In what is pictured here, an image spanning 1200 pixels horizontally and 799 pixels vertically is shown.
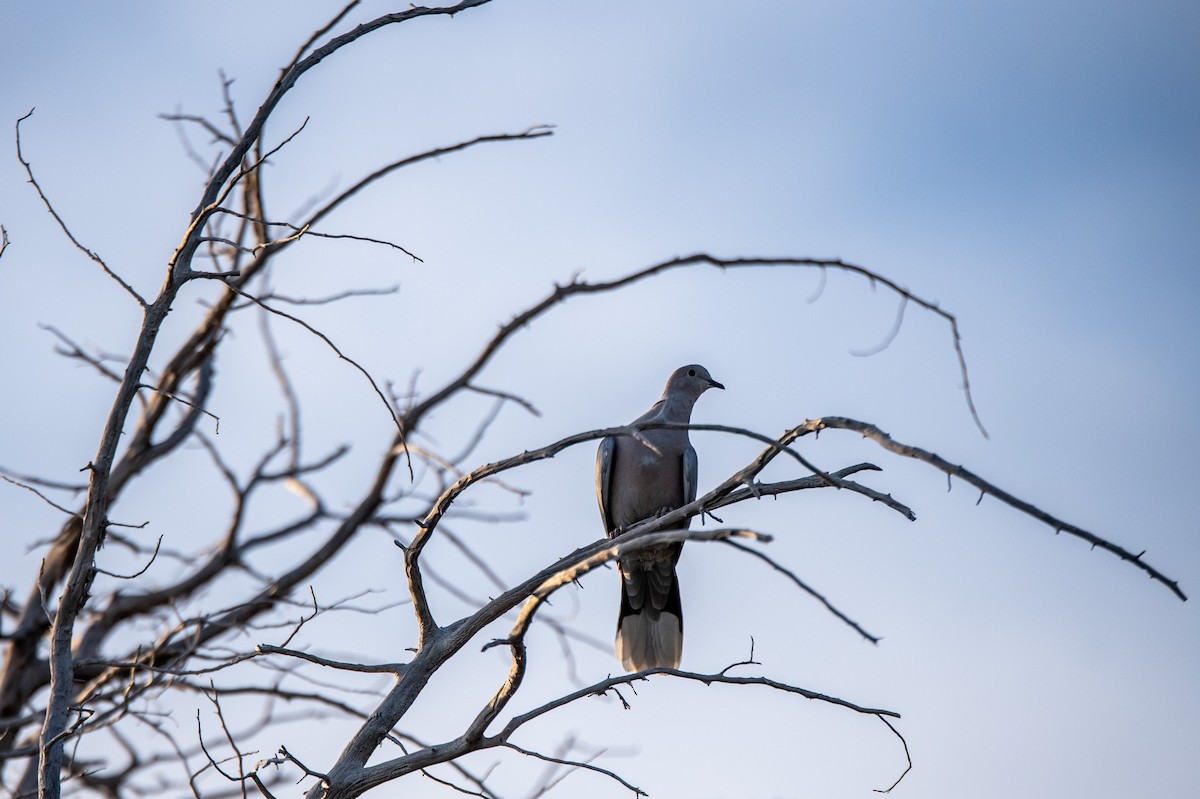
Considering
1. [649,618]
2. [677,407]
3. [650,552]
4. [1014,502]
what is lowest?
[1014,502]

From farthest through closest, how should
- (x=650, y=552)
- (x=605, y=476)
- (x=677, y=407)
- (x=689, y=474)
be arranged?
(x=677, y=407) → (x=605, y=476) → (x=689, y=474) → (x=650, y=552)

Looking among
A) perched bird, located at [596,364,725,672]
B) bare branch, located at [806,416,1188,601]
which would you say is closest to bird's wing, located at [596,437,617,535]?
perched bird, located at [596,364,725,672]

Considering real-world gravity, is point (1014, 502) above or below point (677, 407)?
below

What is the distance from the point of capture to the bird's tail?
541 cm

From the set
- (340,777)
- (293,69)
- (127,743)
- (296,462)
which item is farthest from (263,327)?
(340,777)

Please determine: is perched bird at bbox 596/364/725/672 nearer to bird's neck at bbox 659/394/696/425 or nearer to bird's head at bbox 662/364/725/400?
bird's neck at bbox 659/394/696/425

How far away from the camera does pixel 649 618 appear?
5.49 metres

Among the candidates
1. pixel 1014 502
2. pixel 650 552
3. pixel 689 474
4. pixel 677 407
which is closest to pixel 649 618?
pixel 650 552

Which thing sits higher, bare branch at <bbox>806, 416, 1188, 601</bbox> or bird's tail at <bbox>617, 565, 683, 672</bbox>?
bird's tail at <bbox>617, 565, 683, 672</bbox>

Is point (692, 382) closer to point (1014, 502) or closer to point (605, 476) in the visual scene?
point (605, 476)

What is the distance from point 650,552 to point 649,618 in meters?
0.38

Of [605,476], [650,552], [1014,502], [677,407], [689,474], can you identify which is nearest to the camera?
[1014,502]

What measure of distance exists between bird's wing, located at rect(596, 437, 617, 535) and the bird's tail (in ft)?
1.17

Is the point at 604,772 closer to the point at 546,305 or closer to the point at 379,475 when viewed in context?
the point at 546,305
